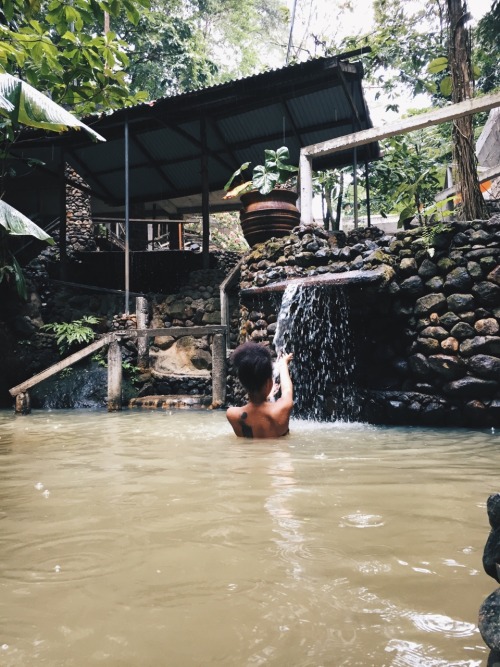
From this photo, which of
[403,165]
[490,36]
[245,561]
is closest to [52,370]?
[245,561]

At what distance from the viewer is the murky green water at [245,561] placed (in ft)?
4.16

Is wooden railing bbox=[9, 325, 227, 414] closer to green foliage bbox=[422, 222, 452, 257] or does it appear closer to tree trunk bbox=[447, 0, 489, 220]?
green foliage bbox=[422, 222, 452, 257]

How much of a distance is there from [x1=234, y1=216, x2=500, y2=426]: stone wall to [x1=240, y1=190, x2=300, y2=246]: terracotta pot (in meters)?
1.68

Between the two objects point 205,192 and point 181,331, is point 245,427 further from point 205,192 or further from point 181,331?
point 205,192

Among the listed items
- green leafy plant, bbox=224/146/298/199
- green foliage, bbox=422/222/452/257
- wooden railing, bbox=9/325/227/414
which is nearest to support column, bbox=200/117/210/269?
green leafy plant, bbox=224/146/298/199

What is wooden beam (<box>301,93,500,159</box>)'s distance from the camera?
20.4ft

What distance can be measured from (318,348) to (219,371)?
1997 millimetres

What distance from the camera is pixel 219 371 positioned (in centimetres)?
820

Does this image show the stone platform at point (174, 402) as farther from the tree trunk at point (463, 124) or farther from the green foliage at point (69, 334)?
the tree trunk at point (463, 124)

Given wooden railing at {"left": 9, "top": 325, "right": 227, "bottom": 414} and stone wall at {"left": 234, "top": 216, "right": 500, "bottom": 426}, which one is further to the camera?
wooden railing at {"left": 9, "top": 325, "right": 227, "bottom": 414}

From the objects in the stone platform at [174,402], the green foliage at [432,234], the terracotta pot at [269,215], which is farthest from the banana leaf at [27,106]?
the stone platform at [174,402]

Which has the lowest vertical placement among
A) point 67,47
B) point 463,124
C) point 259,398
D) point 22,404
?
point 22,404

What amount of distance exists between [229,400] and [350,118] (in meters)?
6.85

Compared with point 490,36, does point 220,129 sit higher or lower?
lower
